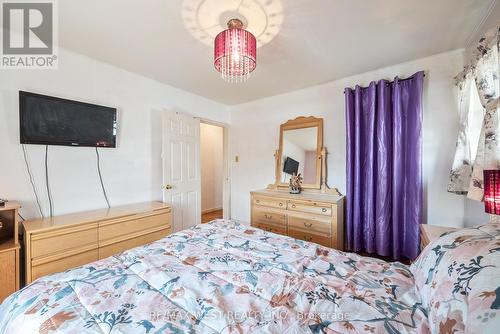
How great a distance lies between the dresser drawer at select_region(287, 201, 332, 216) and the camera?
2.46 m

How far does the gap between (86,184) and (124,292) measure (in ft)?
6.11

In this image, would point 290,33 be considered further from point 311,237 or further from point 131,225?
point 131,225

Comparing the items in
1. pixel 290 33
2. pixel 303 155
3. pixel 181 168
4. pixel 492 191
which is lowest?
pixel 492 191

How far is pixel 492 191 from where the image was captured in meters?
1.17

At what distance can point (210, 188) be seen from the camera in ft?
17.0

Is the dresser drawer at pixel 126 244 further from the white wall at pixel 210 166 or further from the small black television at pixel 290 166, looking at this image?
the white wall at pixel 210 166

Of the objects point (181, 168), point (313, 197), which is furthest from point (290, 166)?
point (181, 168)

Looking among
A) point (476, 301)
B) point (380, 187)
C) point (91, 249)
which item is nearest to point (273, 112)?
point (380, 187)

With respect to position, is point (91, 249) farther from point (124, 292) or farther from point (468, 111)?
point (468, 111)

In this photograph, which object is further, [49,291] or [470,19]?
[470,19]

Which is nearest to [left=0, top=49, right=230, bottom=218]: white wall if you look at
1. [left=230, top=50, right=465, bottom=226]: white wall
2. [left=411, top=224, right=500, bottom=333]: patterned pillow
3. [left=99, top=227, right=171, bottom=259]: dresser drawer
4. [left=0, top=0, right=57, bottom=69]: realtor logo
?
[left=0, top=0, right=57, bottom=69]: realtor logo

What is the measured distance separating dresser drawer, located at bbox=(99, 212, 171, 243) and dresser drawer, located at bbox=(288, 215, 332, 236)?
1.59 m

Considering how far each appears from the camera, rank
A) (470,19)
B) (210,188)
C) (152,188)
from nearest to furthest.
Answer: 1. (470,19)
2. (152,188)
3. (210,188)

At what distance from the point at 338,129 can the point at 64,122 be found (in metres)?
3.20
